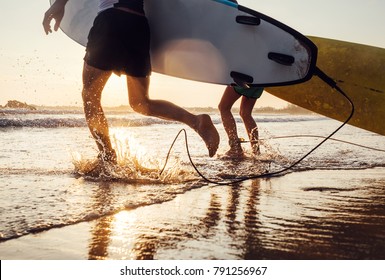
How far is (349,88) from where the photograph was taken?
328cm

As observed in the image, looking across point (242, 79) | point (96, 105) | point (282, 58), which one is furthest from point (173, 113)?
point (282, 58)

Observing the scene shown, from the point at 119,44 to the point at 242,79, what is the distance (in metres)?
0.91

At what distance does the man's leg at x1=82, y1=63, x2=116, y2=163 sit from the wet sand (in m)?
0.71

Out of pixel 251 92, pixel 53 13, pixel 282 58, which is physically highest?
pixel 53 13

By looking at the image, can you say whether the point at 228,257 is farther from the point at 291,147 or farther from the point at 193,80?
the point at 291,147

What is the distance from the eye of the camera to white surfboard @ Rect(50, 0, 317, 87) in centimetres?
288

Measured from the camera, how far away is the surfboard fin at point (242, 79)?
305 centimetres

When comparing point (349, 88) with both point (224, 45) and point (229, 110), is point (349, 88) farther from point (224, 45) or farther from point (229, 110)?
point (229, 110)

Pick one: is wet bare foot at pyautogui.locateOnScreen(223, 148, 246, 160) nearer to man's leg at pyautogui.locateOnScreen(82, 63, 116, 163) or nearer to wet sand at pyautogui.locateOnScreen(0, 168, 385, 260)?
man's leg at pyautogui.locateOnScreen(82, 63, 116, 163)

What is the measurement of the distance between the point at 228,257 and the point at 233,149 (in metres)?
2.57

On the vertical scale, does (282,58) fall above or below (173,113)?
above

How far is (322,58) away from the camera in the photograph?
11.4ft

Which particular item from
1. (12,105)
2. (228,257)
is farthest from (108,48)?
(12,105)

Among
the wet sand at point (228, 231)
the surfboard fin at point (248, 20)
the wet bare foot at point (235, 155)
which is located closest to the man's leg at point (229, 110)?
the wet bare foot at point (235, 155)
